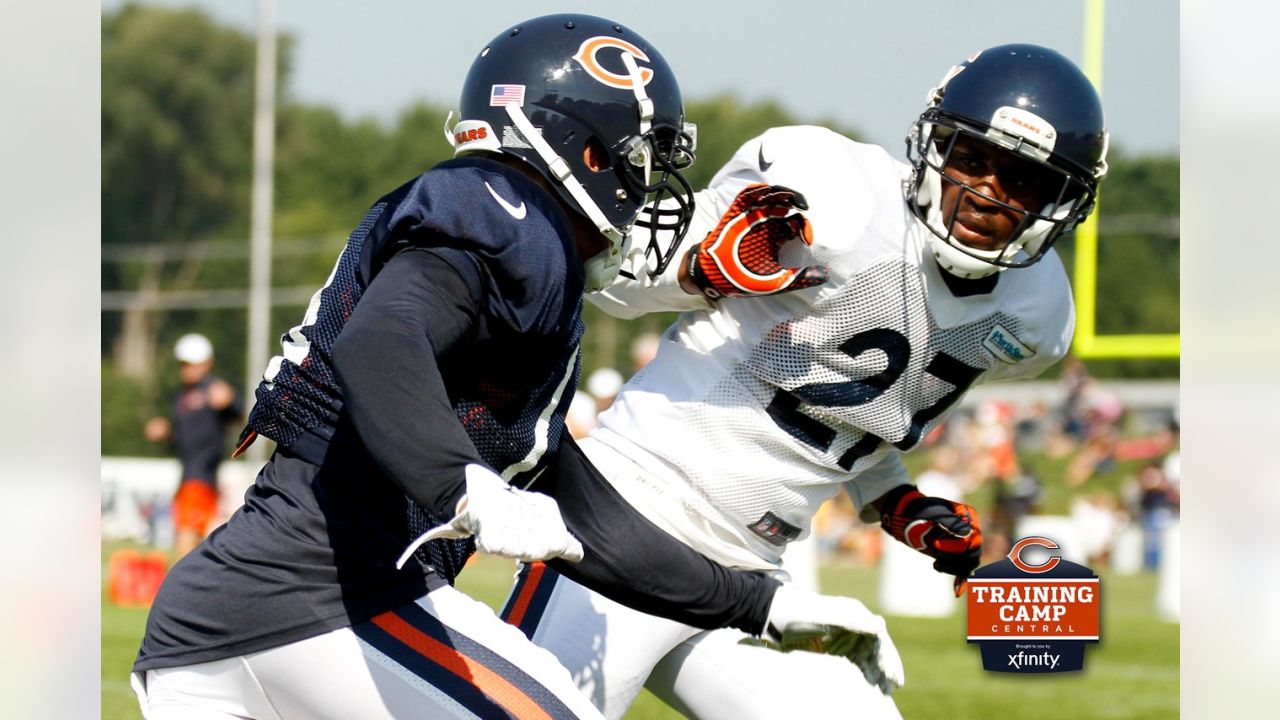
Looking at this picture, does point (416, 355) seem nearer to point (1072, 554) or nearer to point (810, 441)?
point (810, 441)

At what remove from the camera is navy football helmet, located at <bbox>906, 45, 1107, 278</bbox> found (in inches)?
103

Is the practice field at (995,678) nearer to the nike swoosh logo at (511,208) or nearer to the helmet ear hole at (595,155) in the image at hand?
the helmet ear hole at (595,155)

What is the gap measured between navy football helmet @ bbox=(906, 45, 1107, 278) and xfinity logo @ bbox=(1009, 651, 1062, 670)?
5.32ft

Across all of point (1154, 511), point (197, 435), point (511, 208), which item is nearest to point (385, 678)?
point (511, 208)

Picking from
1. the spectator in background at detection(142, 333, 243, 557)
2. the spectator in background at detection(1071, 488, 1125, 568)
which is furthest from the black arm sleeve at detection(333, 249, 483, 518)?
the spectator in background at detection(1071, 488, 1125, 568)

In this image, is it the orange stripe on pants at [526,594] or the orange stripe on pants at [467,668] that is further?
the orange stripe on pants at [526,594]

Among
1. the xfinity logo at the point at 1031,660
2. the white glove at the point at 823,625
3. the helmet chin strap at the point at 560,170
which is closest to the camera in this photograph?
the helmet chin strap at the point at 560,170

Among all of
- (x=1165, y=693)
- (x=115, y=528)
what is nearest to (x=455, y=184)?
(x=1165, y=693)

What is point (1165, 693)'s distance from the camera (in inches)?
241

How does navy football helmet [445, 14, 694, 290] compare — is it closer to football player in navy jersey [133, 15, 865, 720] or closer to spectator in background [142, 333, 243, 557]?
football player in navy jersey [133, 15, 865, 720]

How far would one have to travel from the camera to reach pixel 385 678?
1895 mm

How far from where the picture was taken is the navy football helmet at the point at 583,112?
6.99 ft

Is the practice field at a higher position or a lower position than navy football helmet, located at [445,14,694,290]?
lower

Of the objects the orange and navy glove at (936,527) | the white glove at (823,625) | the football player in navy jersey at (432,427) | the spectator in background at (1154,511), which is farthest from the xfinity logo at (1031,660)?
the spectator in background at (1154,511)
